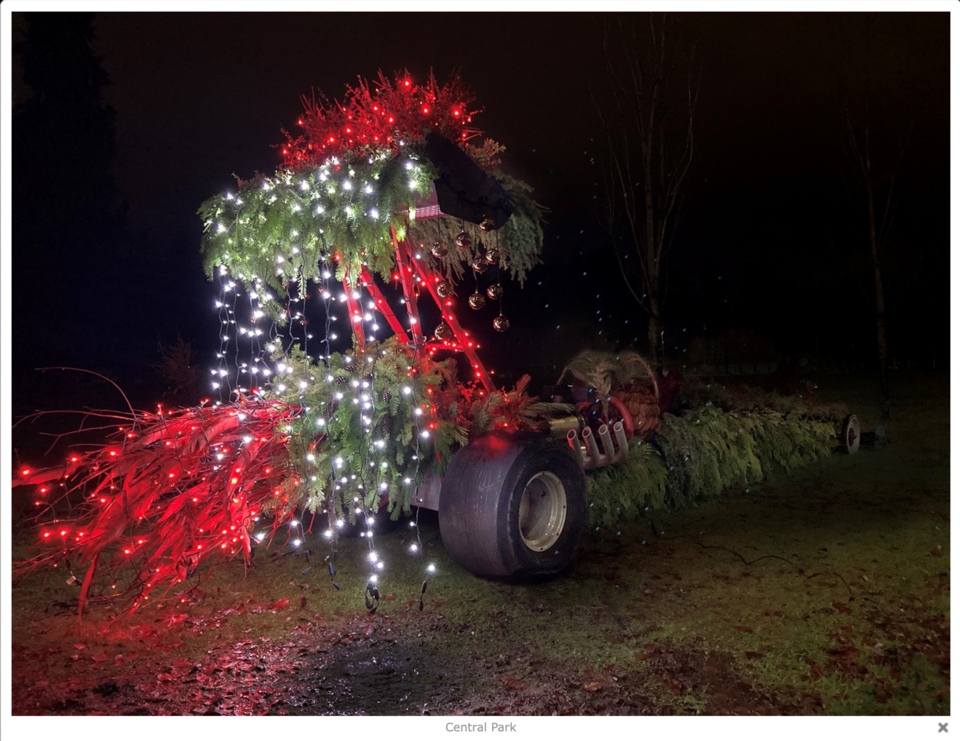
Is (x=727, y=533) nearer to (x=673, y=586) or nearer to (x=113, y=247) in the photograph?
(x=673, y=586)

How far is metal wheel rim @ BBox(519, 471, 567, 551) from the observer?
13.9 ft

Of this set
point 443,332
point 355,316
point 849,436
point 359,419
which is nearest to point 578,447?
point 443,332

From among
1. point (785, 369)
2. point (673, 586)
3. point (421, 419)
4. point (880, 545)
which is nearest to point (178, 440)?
point (421, 419)

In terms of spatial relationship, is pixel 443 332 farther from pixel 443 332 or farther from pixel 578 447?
pixel 578 447

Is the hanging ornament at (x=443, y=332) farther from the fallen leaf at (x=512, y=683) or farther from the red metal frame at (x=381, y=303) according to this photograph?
the fallen leaf at (x=512, y=683)

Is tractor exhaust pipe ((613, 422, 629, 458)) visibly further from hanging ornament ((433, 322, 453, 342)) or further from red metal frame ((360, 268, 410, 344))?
red metal frame ((360, 268, 410, 344))

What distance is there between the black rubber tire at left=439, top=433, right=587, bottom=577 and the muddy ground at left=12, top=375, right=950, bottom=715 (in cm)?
20

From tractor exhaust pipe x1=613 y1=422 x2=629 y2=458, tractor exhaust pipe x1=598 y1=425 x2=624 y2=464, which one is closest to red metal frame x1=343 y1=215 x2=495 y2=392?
tractor exhaust pipe x1=598 y1=425 x2=624 y2=464

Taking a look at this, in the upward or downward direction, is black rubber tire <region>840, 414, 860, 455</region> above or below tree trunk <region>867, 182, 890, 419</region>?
below

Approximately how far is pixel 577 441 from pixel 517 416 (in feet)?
2.63

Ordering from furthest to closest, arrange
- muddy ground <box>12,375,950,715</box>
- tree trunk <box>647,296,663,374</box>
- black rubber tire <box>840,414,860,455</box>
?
1. tree trunk <box>647,296,663,374</box>
2. black rubber tire <box>840,414,860,455</box>
3. muddy ground <box>12,375,950,715</box>

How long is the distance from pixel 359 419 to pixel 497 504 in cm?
106

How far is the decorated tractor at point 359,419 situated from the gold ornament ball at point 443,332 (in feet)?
0.04

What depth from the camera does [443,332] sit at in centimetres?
489
